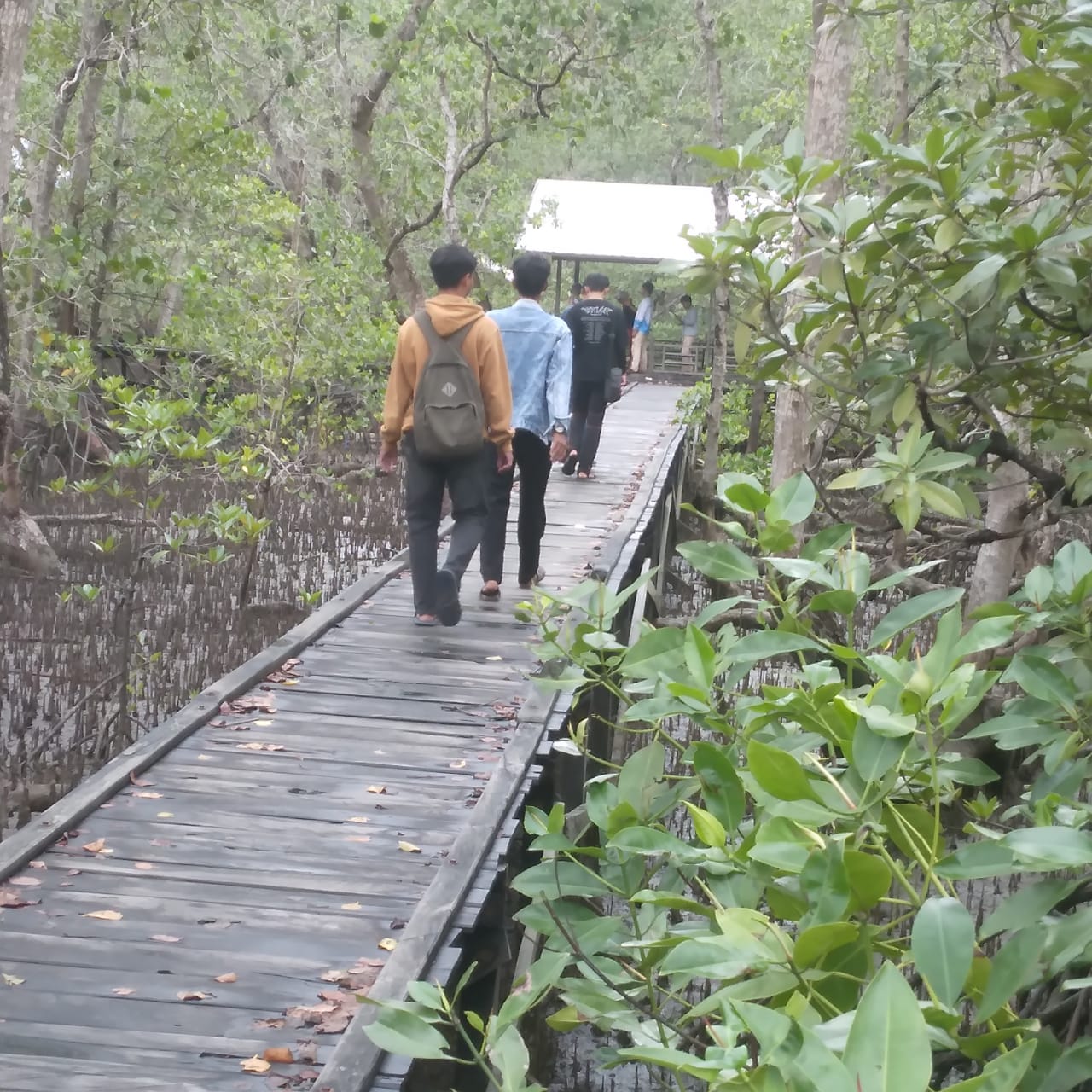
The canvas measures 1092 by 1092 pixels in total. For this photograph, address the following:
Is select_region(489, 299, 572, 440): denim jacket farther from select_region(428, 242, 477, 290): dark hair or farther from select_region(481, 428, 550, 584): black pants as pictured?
select_region(428, 242, 477, 290): dark hair

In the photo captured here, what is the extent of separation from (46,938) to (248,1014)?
532 mm

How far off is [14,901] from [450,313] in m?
2.72

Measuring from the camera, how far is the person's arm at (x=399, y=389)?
16.9 ft

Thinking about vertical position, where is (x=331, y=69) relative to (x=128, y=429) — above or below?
above

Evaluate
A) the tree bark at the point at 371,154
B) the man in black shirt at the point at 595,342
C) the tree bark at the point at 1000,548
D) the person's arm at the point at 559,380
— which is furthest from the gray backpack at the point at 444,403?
the tree bark at the point at 371,154

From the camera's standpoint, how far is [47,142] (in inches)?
373

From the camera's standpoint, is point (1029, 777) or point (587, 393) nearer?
point (1029, 777)

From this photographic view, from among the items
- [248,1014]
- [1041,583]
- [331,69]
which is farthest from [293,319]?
[1041,583]

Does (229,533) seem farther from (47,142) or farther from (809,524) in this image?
(47,142)

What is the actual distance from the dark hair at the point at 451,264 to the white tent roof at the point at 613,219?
1312 centimetres

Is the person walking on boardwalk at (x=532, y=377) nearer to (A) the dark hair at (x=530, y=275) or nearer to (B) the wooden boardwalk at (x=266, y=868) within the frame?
(A) the dark hair at (x=530, y=275)

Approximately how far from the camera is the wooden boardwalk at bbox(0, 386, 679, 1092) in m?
2.58

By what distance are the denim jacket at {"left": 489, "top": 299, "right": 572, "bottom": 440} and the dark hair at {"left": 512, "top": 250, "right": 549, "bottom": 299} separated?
64 millimetres

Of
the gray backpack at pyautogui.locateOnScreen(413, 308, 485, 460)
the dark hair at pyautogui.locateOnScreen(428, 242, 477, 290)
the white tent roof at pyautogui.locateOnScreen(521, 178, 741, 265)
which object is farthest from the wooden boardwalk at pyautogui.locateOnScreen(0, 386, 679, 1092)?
the white tent roof at pyautogui.locateOnScreen(521, 178, 741, 265)
